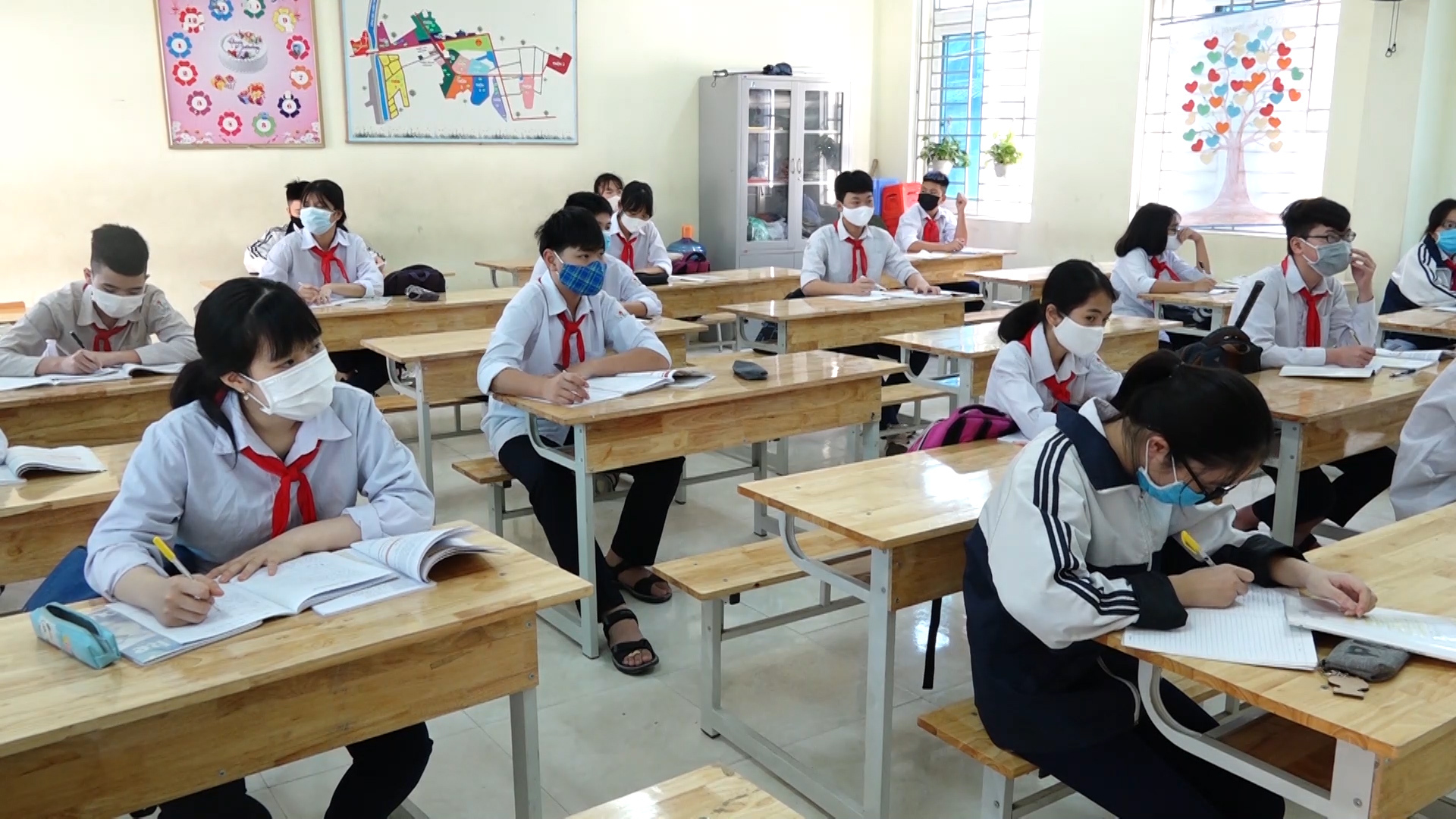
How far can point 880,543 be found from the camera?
2076 mm

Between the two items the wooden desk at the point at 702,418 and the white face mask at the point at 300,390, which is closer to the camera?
the white face mask at the point at 300,390

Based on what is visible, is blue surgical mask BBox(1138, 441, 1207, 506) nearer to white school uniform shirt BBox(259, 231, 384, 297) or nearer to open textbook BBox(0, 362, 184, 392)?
open textbook BBox(0, 362, 184, 392)

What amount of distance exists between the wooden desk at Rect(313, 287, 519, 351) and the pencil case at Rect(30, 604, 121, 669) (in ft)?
10.7

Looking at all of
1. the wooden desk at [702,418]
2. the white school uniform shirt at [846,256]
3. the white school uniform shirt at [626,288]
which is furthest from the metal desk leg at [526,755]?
the white school uniform shirt at [846,256]

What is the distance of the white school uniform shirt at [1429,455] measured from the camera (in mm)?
2658

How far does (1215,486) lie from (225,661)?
1.45 m

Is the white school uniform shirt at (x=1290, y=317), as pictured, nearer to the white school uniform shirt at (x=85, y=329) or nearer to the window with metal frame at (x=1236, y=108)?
the window with metal frame at (x=1236, y=108)

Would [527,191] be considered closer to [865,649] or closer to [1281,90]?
[1281,90]

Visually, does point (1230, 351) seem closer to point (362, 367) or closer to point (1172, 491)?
point (1172, 491)

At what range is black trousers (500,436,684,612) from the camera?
3266 mm

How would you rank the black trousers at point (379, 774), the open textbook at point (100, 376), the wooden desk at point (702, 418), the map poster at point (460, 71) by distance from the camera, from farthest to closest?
the map poster at point (460, 71) → the open textbook at point (100, 376) → the wooden desk at point (702, 418) → the black trousers at point (379, 774)

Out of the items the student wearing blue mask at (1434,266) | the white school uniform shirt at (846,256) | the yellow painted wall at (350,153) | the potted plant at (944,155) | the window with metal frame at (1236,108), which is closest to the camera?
the student wearing blue mask at (1434,266)

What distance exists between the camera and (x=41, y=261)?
6547 mm

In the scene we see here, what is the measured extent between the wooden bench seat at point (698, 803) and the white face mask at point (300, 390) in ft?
3.07
